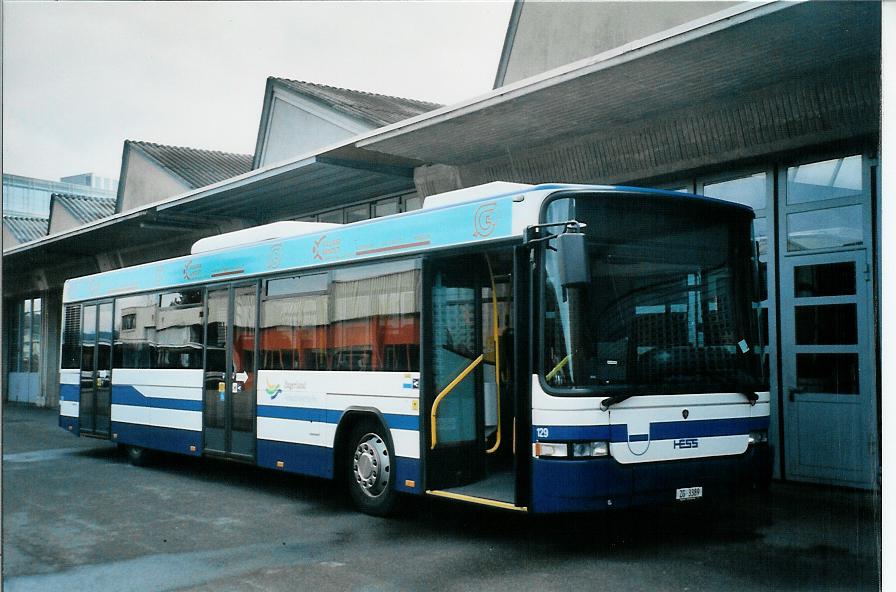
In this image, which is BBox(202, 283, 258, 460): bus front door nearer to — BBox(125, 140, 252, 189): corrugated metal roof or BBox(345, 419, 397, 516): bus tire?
BBox(345, 419, 397, 516): bus tire

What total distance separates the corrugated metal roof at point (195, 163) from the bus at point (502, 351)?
13.9m

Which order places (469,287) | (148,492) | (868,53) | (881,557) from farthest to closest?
(148,492)
(868,53)
(469,287)
(881,557)

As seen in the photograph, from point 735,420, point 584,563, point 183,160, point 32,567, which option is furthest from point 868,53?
point 183,160

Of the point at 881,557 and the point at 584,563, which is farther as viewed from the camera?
the point at 584,563

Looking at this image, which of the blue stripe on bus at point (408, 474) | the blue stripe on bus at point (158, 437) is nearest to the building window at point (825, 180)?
the blue stripe on bus at point (408, 474)

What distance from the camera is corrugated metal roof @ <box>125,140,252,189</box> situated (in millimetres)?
25297

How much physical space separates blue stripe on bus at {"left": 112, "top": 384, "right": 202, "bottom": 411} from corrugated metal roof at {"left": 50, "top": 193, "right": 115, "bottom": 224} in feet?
47.4

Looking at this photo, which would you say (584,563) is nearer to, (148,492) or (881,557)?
(881,557)

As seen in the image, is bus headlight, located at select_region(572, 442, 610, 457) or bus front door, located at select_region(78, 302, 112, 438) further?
bus front door, located at select_region(78, 302, 112, 438)

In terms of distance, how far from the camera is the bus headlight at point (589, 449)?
6.99 m

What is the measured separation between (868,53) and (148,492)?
31.7 feet

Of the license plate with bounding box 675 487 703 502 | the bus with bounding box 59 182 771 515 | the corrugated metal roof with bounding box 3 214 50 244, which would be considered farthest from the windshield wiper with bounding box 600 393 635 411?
the corrugated metal roof with bounding box 3 214 50 244

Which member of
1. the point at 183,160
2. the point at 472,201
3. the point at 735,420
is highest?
the point at 183,160

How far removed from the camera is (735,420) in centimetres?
756
